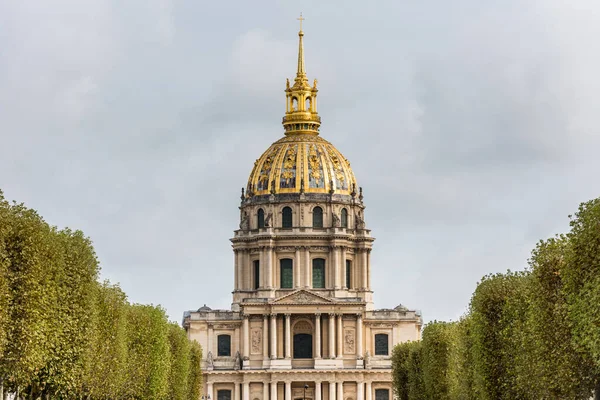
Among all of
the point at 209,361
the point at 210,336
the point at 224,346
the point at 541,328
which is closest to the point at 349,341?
the point at 224,346

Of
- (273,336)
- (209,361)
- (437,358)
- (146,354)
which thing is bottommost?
(146,354)

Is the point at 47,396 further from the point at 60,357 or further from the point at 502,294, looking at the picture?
the point at 502,294

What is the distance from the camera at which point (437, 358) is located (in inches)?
4820

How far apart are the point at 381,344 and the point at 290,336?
11.3 metres

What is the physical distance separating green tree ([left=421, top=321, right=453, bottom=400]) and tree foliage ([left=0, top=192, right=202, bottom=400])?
20584 millimetres

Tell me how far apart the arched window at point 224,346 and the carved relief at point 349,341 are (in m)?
13.7

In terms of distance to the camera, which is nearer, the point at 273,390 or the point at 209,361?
the point at 273,390

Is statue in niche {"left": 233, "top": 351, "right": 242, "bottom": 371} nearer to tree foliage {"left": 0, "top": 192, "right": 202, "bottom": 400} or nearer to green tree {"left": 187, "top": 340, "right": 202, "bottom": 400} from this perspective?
green tree {"left": 187, "top": 340, "right": 202, "bottom": 400}

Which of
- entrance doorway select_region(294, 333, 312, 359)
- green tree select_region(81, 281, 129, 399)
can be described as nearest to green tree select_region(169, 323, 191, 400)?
green tree select_region(81, 281, 129, 399)

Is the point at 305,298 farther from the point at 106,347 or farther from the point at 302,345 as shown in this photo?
the point at 106,347

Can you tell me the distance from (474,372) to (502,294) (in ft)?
20.2

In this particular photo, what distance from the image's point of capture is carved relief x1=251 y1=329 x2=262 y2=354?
19412 centimetres

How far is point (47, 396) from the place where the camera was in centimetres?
8619

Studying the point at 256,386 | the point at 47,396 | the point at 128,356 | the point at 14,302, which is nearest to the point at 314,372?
the point at 256,386
